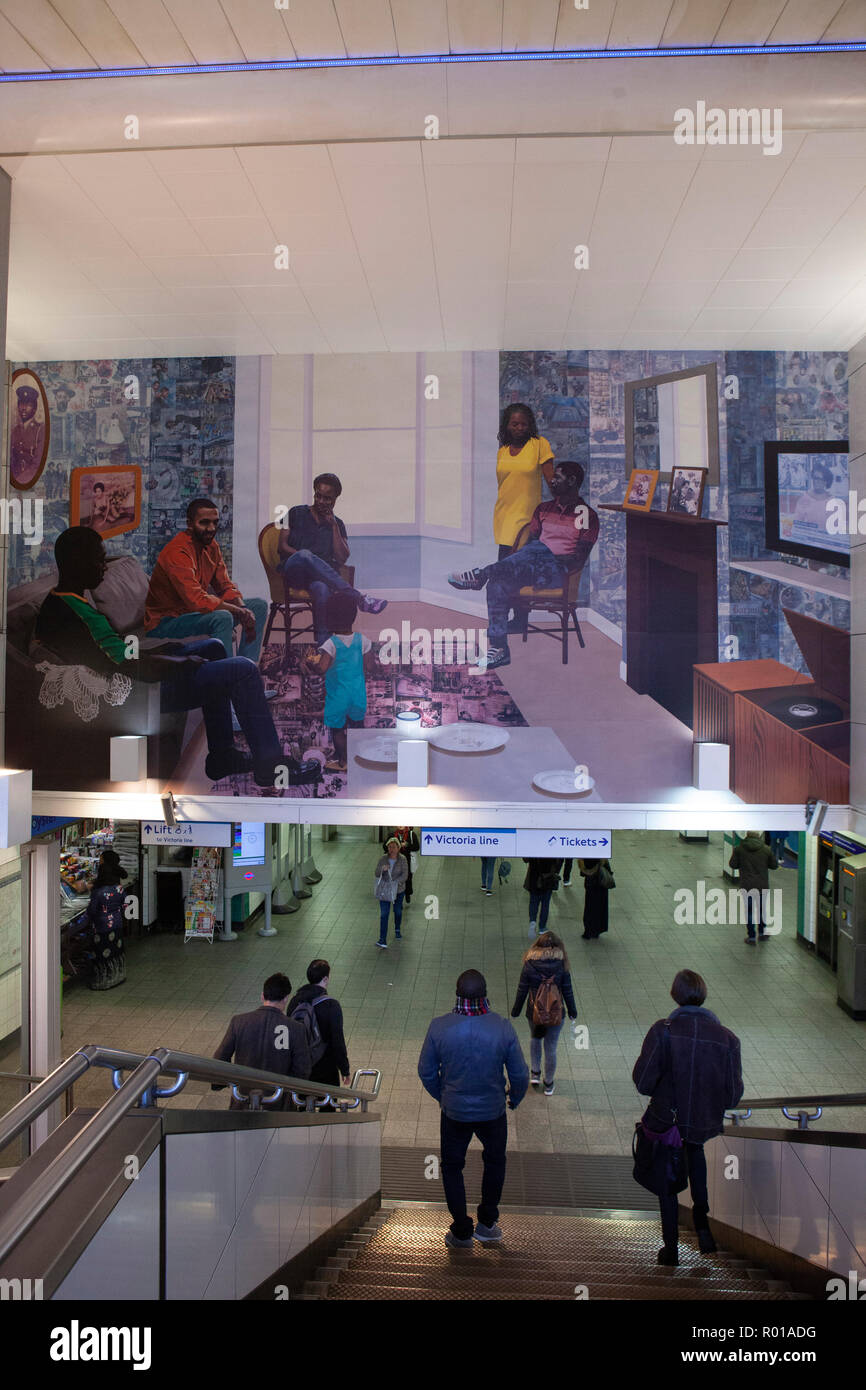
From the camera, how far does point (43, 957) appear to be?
6.71 m

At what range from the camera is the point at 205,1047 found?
7402 millimetres

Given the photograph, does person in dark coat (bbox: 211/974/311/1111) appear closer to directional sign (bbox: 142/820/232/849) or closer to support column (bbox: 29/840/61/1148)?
directional sign (bbox: 142/820/232/849)

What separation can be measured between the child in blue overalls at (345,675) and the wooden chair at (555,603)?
131cm

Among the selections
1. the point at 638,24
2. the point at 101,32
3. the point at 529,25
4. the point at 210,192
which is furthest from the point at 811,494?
the point at 101,32

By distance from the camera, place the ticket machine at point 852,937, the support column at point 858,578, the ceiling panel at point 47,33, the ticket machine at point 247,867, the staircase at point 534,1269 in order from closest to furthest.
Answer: the staircase at point 534,1269 → the ceiling panel at point 47,33 → the support column at point 858,578 → the ticket machine at point 852,937 → the ticket machine at point 247,867

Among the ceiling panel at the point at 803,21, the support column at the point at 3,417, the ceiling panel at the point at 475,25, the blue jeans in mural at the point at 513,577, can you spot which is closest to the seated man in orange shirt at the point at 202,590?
the support column at the point at 3,417

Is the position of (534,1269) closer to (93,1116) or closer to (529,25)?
(93,1116)

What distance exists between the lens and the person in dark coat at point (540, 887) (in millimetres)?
10203

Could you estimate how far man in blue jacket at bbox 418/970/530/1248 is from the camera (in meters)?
4.11

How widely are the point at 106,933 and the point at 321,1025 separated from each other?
14.8ft

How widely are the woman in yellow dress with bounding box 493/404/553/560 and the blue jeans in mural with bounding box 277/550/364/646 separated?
4.71 feet

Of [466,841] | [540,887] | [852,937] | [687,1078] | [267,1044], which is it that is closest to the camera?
[687,1078]

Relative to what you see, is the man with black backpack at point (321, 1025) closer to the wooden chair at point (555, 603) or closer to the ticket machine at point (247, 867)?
the wooden chair at point (555, 603)

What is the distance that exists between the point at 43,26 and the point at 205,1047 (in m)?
7.18
